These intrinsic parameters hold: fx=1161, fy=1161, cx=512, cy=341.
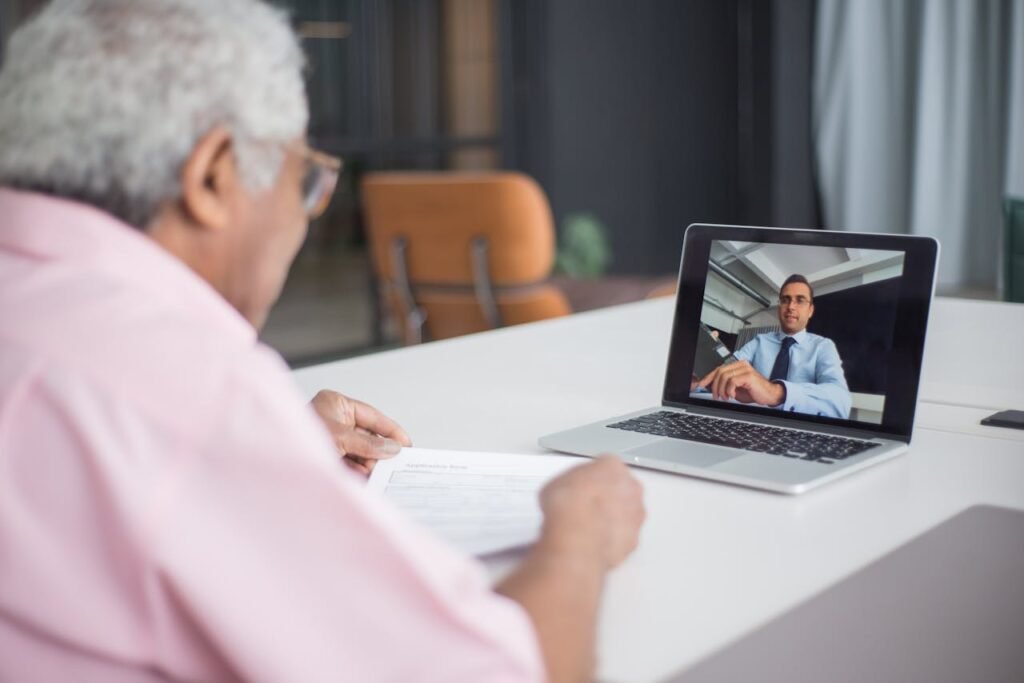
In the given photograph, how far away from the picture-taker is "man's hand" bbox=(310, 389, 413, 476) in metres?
1.16

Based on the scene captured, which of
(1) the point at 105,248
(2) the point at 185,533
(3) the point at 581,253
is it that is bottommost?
(3) the point at 581,253

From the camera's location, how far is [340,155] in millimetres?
5656

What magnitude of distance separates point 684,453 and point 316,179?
51 centimetres

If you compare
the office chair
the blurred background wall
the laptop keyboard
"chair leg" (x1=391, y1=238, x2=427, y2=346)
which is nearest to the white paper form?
the laptop keyboard

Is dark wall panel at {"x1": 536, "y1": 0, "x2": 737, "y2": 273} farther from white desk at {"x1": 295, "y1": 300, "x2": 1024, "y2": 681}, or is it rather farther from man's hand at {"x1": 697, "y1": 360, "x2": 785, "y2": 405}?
man's hand at {"x1": 697, "y1": 360, "x2": 785, "y2": 405}

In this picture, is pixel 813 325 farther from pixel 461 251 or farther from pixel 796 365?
pixel 461 251

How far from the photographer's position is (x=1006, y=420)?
51.2 inches

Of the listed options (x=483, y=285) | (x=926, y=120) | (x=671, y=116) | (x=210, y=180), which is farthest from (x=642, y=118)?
(x=210, y=180)

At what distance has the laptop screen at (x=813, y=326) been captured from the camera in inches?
46.3

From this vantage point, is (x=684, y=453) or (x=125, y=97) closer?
(x=125, y=97)

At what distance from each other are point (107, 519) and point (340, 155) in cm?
521

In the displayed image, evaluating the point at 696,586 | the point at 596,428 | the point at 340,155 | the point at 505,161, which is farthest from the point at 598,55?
the point at 696,586

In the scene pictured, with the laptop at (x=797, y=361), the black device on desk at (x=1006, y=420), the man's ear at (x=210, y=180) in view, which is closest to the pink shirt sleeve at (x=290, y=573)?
the man's ear at (x=210, y=180)

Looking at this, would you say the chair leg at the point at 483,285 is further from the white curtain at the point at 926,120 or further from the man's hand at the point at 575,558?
the white curtain at the point at 926,120
